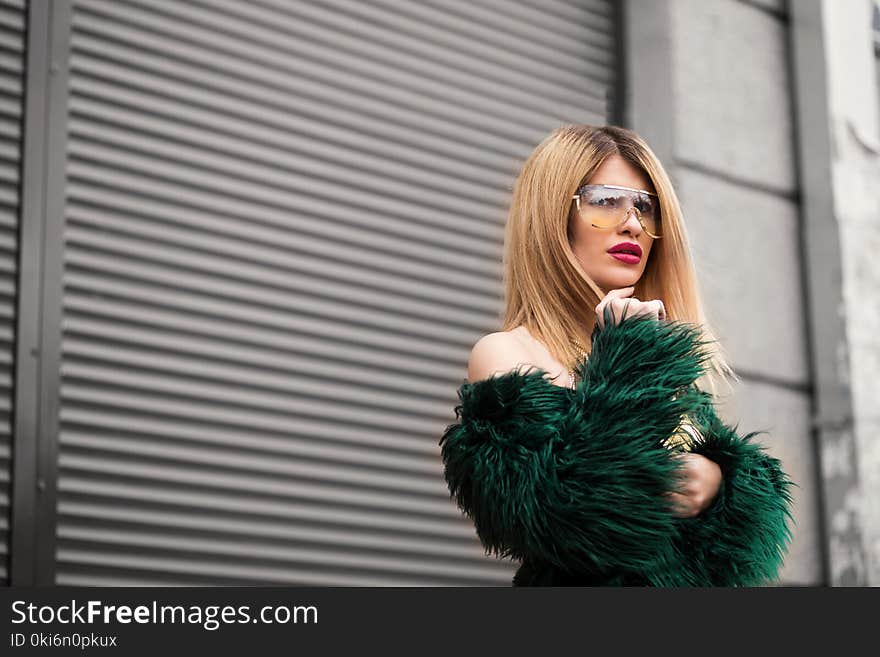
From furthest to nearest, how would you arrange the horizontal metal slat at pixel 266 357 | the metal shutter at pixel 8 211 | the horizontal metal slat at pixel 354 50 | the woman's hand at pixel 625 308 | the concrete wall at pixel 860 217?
the concrete wall at pixel 860 217 < the horizontal metal slat at pixel 354 50 < the horizontal metal slat at pixel 266 357 < the metal shutter at pixel 8 211 < the woman's hand at pixel 625 308

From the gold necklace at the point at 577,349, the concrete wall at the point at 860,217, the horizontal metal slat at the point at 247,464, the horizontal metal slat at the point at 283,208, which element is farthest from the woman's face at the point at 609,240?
the concrete wall at the point at 860,217

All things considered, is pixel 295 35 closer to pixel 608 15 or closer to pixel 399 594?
pixel 608 15

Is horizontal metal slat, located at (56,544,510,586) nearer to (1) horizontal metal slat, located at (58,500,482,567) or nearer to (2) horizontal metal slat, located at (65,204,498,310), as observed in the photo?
(1) horizontal metal slat, located at (58,500,482,567)

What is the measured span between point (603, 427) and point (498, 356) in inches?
12.3

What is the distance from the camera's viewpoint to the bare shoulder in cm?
260

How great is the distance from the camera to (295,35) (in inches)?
224

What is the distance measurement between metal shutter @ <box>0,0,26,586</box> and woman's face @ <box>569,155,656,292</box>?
2645 mm

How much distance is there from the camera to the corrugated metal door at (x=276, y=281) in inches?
197

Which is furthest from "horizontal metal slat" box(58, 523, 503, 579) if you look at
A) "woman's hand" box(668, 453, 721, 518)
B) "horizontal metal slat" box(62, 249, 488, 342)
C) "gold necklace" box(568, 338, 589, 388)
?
"woman's hand" box(668, 453, 721, 518)

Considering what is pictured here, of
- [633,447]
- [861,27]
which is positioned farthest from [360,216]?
[633,447]

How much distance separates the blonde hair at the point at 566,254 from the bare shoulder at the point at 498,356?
0.25 ft

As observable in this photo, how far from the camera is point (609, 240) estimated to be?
2.72 m

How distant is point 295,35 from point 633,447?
12.2 ft

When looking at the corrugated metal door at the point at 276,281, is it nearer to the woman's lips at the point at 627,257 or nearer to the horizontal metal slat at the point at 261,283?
the horizontal metal slat at the point at 261,283
